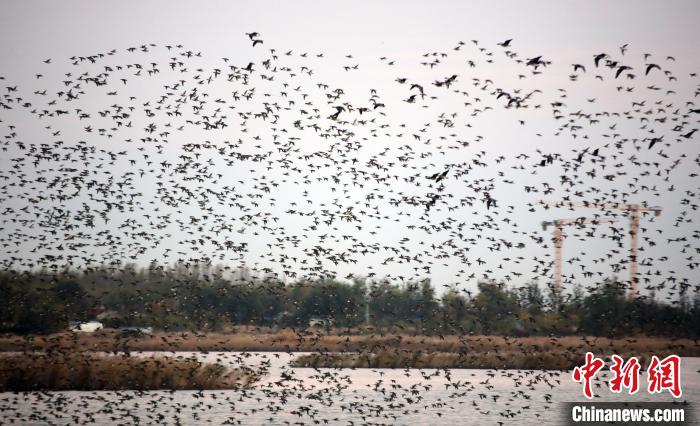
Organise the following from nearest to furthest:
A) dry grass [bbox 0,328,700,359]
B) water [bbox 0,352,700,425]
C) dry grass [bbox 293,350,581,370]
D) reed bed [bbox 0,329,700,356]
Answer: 1. water [bbox 0,352,700,425]
2. dry grass [bbox 293,350,581,370]
3. dry grass [bbox 0,328,700,359]
4. reed bed [bbox 0,329,700,356]

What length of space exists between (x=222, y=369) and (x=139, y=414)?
7.90 meters

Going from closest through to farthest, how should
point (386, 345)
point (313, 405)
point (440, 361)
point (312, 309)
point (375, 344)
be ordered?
point (313, 405) → point (440, 361) → point (375, 344) → point (386, 345) → point (312, 309)

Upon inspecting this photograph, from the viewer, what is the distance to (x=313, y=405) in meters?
49.0

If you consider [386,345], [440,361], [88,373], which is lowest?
[88,373]

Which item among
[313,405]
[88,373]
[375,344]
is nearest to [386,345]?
[375,344]

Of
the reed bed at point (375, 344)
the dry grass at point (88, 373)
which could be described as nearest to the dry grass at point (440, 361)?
the reed bed at point (375, 344)

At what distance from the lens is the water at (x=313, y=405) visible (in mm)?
40812

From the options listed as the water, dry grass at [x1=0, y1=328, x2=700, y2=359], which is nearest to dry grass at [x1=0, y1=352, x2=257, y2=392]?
the water

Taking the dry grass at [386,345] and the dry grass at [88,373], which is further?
the dry grass at [386,345]

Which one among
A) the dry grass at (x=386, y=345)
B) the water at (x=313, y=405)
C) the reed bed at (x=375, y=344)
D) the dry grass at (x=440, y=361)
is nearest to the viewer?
the water at (x=313, y=405)

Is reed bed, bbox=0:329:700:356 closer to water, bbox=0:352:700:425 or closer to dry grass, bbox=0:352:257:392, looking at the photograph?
water, bbox=0:352:700:425

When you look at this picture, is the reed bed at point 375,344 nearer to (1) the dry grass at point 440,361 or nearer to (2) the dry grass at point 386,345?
(2) the dry grass at point 386,345

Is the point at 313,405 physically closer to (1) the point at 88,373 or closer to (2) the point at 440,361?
(1) the point at 88,373

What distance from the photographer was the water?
40.8 meters
